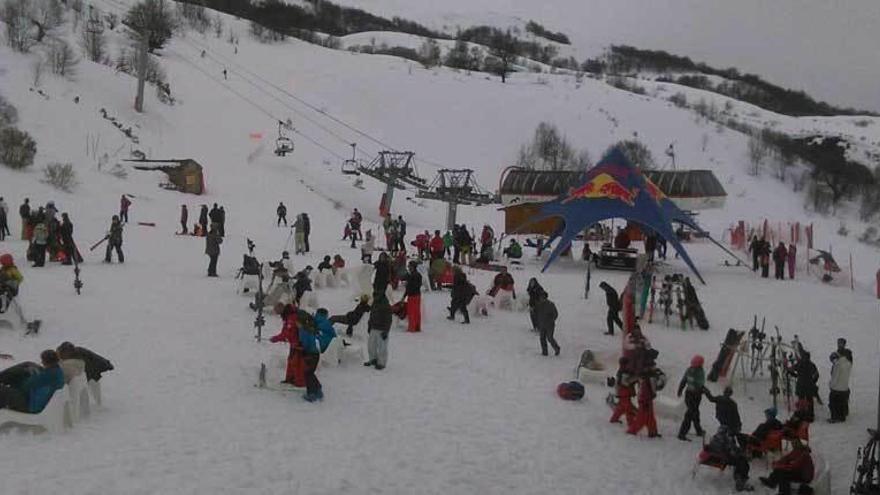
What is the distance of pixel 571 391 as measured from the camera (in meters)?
10.1

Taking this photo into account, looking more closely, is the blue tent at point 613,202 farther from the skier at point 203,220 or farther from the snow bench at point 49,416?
the snow bench at point 49,416

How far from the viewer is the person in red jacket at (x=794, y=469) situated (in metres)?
7.24

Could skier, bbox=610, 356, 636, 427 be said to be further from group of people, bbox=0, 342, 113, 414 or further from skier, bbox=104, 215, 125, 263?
skier, bbox=104, 215, 125, 263

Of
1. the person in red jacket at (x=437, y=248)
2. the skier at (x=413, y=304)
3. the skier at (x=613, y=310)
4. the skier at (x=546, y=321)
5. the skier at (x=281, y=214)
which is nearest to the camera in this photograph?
the skier at (x=546, y=321)

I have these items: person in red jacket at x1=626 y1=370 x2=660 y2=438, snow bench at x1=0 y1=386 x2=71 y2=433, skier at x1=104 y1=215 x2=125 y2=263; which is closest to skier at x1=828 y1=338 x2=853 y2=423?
person in red jacket at x1=626 y1=370 x2=660 y2=438

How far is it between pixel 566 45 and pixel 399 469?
126m

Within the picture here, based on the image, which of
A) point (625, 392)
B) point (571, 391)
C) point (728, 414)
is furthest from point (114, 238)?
point (728, 414)

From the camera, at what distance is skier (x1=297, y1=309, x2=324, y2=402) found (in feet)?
29.8

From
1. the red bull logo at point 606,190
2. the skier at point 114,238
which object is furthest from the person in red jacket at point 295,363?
the red bull logo at point 606,190

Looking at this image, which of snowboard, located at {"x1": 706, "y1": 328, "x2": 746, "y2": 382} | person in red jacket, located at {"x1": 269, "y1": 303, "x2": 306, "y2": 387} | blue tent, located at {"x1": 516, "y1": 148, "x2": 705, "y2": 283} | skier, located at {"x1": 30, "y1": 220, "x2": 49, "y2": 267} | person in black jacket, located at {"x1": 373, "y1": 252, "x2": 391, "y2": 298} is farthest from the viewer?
blue tent, located at {"x1": 516, "y1": 148, "x2": 705, "y2": 283}

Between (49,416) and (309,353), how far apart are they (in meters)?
2.76

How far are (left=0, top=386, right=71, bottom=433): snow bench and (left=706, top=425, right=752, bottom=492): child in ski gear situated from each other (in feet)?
19.9

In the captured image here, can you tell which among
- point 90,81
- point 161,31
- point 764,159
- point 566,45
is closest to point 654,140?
point 764,159

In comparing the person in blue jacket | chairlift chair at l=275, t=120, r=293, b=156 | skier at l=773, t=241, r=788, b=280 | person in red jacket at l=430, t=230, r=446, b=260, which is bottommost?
the person in blue jacket
